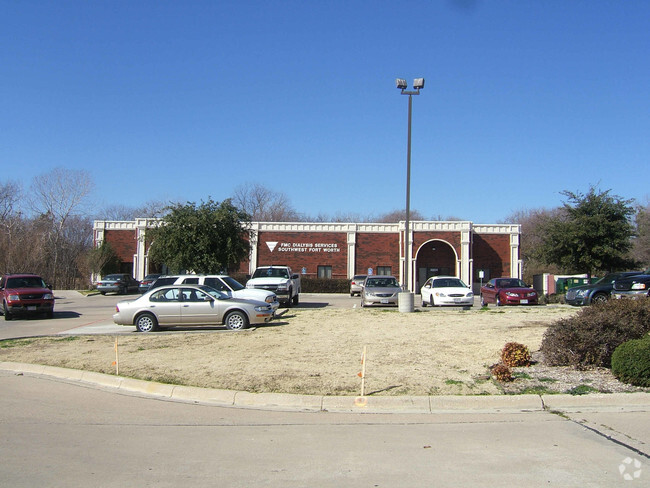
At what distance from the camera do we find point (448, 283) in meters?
25.5

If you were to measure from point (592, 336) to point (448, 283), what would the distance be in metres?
15.7

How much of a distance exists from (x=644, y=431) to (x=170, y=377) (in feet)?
23.1

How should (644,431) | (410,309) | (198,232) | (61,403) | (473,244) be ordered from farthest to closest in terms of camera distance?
Result: (473,244)
(198,232)
(410,309)
(61,403)
(644,431)

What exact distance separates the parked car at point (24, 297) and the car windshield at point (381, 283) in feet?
42.7

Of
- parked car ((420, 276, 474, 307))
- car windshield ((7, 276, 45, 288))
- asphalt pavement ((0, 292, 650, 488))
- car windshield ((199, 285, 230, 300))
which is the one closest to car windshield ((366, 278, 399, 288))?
parked car ((420, 276, 474, 307))

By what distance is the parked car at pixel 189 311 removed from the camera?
16297 mm

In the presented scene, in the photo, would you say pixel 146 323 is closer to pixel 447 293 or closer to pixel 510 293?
pixel 447 293

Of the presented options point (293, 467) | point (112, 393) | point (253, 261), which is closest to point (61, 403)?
point (112, 393)

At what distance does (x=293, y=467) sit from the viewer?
5746 millimetres

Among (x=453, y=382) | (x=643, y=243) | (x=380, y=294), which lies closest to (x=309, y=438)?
(x=453, y=382)

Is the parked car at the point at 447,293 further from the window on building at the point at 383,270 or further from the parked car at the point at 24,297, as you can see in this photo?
the window on building at the point at 383,270

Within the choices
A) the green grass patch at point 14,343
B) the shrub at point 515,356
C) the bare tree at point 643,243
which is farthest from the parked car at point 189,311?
the bare tree at point 643,243

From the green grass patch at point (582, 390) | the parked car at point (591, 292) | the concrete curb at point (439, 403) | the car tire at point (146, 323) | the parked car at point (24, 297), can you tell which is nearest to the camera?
the concrete curb at point (439, 403)

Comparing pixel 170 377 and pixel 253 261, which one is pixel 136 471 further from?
pixel 253 261
